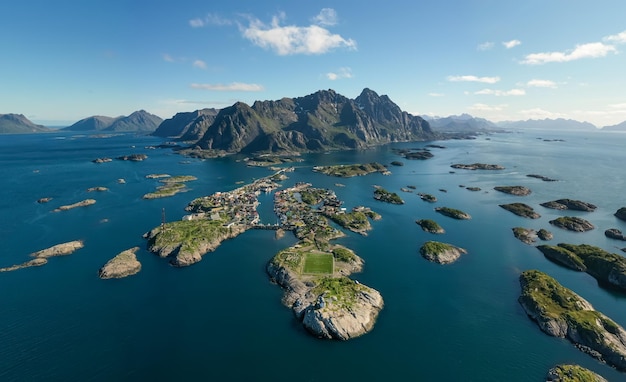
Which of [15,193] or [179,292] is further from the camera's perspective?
[15,193]

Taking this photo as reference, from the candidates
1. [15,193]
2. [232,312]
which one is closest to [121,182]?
[15,193]

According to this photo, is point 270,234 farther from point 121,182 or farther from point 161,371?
point 121,182

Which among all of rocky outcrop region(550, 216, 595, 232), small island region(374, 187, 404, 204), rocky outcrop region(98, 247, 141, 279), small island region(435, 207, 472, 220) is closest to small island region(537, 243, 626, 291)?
rocky outcrop region(550, 216, 595, 232)

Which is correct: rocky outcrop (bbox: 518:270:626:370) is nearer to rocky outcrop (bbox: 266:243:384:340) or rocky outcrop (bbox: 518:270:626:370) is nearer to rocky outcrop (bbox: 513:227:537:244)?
rocky outcrop (bbox: 266:243:384:340)

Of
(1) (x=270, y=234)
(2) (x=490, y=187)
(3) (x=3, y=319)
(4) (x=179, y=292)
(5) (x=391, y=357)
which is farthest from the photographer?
(2) (x=490, y=187)

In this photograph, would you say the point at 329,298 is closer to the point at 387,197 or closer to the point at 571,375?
the point at 571,375

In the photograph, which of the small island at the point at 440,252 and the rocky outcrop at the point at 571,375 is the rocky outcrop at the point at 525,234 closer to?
the small island at the point at 440,252
